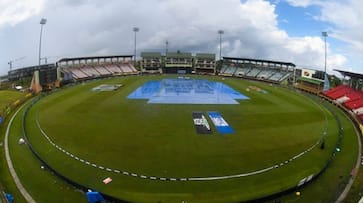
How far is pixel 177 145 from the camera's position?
35.7 metres

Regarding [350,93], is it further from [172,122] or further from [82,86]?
[82,86]

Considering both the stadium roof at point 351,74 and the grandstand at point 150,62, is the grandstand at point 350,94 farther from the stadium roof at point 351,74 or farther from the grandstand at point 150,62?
the grandstand at point 150,62

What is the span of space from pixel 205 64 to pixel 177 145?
280ft

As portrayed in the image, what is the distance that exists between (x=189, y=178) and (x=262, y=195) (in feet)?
21.3

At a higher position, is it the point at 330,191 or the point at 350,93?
the point at 350,93

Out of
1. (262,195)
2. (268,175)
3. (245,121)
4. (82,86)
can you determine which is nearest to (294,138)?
(245,121)

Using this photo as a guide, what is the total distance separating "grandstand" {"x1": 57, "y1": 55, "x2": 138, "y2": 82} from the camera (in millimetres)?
95562

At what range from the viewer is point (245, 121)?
153ft

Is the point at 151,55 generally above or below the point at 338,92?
above

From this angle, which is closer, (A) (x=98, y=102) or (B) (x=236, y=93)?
(A) (x=98, y=102)

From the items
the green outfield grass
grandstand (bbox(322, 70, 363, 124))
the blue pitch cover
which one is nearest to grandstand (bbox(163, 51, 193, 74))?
grandstand (bbox(322, 70, 363, 124))

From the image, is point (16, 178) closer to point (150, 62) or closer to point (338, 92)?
point (338, 92)

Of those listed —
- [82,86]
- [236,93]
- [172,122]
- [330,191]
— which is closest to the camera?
[330,191]

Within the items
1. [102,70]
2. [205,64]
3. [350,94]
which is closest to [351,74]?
[350,94]
